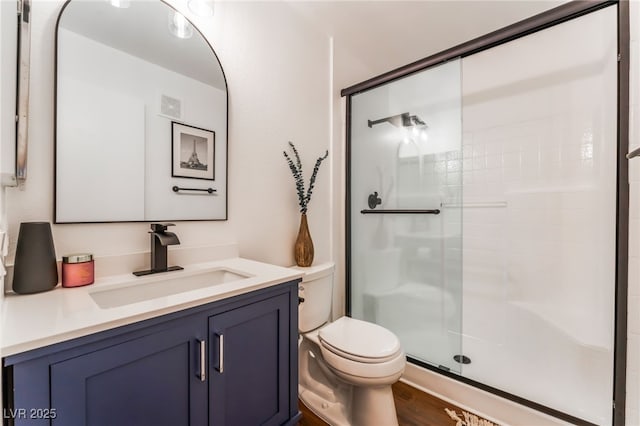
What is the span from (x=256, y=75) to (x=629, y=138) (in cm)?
176

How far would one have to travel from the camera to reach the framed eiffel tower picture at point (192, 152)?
1.21 meters

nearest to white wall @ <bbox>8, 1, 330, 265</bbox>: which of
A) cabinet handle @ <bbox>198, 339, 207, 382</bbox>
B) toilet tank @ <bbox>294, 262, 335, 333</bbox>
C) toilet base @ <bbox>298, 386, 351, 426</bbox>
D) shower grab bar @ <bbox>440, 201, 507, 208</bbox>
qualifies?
toilet tank @ <bbox>294, 262, 335, 333</bbox>

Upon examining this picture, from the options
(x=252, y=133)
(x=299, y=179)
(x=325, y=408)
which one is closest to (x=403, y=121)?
(x=299, y=179)

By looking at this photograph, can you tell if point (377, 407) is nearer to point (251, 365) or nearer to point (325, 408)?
point (325, 408)

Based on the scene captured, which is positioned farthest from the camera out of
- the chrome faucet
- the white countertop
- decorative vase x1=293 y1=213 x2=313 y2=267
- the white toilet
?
decorative vase x1=293 y1=213 x2=313 y2=267

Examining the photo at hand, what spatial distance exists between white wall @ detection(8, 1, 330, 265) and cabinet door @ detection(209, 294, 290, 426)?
531mm

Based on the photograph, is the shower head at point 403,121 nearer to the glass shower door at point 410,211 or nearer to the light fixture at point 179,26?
the glass shower door at point 410,211

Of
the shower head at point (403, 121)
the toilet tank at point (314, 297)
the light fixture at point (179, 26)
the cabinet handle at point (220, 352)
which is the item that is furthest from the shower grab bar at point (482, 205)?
the light fixture at point (179, 26)

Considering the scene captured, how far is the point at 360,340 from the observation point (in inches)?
51.5

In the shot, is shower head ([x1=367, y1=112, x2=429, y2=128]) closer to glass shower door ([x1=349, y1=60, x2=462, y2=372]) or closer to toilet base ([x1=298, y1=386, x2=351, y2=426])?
glass shower door ([x1=349, y1=60, x2=462, y2=372])

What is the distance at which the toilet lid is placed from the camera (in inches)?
47.7

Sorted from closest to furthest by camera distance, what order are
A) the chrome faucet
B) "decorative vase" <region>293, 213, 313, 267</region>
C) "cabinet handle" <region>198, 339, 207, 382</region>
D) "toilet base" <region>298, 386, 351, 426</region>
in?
"cabinet handle" <region>198, 339, 207, 382</region>
the chrome faucet
"toilet base" <region>298, 386, 351, 426</region>
"decorative vase" <region>293, 213, 313, 267</region>

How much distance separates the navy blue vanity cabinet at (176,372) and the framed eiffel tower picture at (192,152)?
2.20 ft

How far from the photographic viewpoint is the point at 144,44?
112 cm
